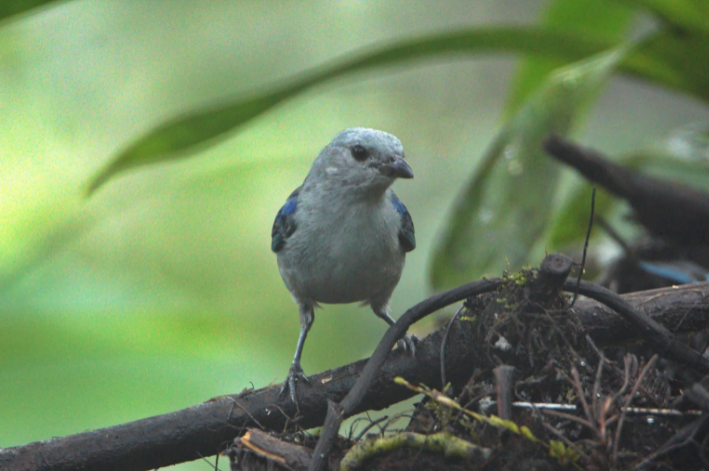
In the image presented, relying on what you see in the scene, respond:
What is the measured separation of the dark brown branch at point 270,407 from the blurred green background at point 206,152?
2.16 m

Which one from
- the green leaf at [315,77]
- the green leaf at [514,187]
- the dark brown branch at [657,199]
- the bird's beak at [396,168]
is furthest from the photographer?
the green leaf at [315,77]

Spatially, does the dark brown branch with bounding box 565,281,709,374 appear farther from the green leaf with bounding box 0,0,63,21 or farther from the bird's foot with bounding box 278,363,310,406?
the green leaf with bounding box 0,0,63,21

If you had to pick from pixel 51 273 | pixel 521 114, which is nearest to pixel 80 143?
pixel 51 273

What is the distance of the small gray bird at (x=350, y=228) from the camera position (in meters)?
1.95

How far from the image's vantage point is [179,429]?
55.4 inches

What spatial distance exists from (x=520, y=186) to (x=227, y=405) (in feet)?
5.71

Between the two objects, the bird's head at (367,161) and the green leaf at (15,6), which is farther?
the green leaf at (15,6)

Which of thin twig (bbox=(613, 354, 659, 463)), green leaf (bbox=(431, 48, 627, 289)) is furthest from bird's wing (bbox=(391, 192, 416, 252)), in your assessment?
thin twig (bbox=(613, 354, 659, 463))

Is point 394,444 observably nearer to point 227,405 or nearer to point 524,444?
point 524,444

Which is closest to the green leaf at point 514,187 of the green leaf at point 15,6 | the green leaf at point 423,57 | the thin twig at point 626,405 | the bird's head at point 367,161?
the green leaf at point 423,57

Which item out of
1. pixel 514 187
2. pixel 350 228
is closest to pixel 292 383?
pixel 350 228

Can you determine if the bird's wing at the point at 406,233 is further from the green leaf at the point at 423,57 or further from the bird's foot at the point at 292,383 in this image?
the green leaf at the point at 423,57

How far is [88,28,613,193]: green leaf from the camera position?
278cm

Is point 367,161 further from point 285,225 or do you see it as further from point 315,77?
point 315,77
